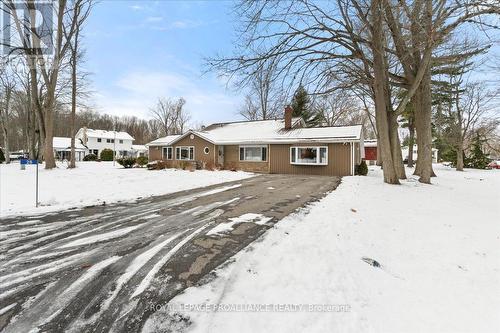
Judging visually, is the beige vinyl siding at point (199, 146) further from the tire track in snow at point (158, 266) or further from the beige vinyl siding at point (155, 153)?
the tire track in snow at point (158, 266)

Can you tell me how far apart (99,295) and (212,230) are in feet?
7.68

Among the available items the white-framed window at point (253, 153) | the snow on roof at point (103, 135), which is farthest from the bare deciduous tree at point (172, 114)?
the white-framed window at point (253, 153)

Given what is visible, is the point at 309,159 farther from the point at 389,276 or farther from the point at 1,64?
the point at 1,64

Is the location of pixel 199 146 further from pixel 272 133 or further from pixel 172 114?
pixel 172 114

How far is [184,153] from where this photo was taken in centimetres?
2516

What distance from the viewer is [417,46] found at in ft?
25.8

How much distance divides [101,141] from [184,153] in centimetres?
3700

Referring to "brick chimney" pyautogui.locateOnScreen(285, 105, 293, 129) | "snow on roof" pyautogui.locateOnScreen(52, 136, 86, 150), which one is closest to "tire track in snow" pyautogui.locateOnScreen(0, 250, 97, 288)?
"brick chimney" pyautogui.locateOnScreen(285, 105, 293, 129)

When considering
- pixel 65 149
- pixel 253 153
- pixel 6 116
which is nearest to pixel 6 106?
pixel 6 116

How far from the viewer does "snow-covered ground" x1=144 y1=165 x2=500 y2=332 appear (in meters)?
2.40

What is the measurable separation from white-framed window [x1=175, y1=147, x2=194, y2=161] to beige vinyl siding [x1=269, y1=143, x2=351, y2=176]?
805cm

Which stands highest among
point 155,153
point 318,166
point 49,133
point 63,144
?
point 63,144

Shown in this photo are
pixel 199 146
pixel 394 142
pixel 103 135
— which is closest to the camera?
pixel 394 142

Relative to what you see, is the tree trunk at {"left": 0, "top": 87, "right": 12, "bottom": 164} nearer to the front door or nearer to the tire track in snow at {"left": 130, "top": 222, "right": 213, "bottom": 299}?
the front door
